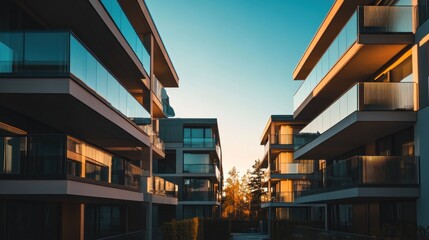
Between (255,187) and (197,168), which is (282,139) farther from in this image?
(255,187)

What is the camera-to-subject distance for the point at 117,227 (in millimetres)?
30812

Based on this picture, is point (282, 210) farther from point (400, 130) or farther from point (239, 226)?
point (400, 130)

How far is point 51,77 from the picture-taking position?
1379cm

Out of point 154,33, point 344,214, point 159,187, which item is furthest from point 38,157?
point 344,214

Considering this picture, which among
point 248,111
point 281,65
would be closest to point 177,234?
point 281,65

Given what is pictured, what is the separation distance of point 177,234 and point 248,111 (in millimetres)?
24567

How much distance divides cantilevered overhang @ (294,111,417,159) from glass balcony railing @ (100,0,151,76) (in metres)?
8.57

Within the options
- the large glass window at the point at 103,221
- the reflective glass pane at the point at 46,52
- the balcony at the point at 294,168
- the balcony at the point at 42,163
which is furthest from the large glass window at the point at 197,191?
the reflective glass pane at the point at 46,52

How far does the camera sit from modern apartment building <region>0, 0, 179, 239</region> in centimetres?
1384

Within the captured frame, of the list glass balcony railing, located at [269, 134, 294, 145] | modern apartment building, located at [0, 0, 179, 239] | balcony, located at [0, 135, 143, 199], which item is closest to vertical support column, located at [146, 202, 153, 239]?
modern apartment building, located at [0, 0, 179, 239]

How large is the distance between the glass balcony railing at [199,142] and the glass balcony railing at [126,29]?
94.8 ft

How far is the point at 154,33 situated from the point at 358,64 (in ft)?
36.8

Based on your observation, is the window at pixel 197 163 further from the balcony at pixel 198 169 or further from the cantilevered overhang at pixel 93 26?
the cantilevered overhang at pixel 93 26

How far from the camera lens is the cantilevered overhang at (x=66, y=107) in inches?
539
